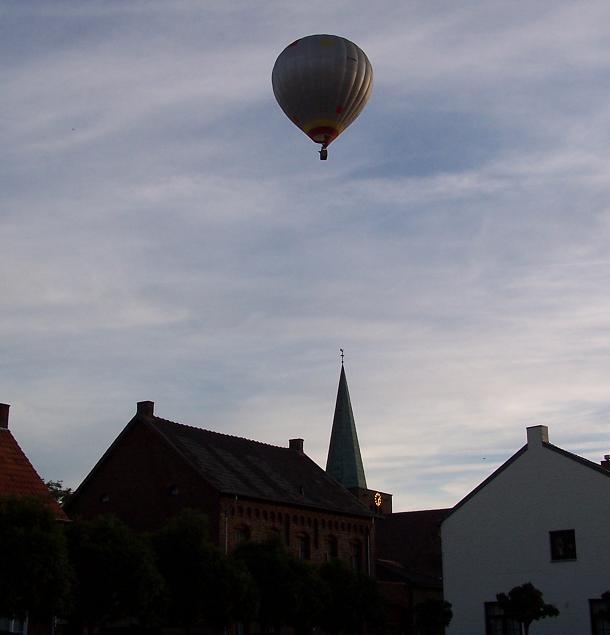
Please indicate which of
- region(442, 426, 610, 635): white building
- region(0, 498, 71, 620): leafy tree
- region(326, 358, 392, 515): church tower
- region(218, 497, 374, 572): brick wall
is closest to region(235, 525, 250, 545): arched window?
region(218, 497, 374, 572): brick wall

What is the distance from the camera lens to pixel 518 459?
38.6 metres

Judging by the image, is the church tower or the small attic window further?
the church tower

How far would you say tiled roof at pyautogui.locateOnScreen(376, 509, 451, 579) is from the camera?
196 feet

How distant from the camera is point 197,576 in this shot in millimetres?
28422

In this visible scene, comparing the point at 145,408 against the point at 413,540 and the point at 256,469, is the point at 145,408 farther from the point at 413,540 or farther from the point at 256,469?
the point at 413,540

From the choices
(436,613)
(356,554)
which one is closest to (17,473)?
(436,613)

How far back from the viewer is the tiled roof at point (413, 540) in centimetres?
5975

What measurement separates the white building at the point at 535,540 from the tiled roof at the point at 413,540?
62.6 feet

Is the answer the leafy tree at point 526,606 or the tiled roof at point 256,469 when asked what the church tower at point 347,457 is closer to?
the tiled roof at point 256,469

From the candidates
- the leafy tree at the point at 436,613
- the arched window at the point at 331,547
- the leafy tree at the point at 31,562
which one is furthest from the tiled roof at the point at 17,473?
the arched window at the point at 331,547

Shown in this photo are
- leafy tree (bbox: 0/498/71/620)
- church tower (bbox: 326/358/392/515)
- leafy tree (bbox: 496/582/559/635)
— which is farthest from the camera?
church tower (bbox: 326/358/392/515)

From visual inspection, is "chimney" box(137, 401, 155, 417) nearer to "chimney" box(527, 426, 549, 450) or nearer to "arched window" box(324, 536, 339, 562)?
"arched window" box(324, 536, 339, 562)

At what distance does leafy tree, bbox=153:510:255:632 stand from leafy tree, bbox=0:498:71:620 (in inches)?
210

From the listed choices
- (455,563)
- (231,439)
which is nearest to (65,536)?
(455,563)
